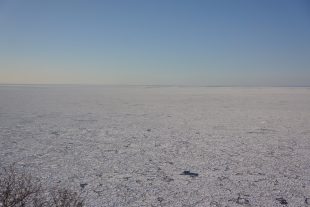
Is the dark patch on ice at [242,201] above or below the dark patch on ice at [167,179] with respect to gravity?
below

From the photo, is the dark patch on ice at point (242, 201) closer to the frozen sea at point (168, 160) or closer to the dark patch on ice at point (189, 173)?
the frozen sea at point (168, 160)

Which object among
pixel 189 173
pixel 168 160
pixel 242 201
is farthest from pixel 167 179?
pixel 242 201

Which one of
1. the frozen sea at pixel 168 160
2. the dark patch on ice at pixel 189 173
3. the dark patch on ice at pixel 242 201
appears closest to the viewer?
the dark patch on ice at pixel 242 201

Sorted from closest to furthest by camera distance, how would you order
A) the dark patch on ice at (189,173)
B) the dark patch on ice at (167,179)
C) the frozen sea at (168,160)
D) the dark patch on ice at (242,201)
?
the dark patch on ice at (242,201), the frozen sea at (168,160), the dark patch on ice at (167,179), the dark patch on ice at (189,173)

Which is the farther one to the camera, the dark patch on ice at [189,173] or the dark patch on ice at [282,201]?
the dark patch on ice at [189,173]

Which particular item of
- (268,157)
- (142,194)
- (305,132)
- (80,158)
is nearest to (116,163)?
(80,158)

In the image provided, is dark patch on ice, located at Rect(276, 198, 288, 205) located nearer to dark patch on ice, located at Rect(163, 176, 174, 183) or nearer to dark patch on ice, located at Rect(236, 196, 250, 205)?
dark patch on ice, located at Rect(236, 196, 250, 205)

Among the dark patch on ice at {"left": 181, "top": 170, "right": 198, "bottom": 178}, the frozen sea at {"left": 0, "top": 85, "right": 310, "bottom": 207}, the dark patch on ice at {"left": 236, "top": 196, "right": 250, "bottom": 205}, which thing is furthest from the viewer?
the dark patch on ice at {"left": 181, "top": 170, "right": 198, "bottom": 178}

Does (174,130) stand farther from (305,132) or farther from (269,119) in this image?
(269,119)

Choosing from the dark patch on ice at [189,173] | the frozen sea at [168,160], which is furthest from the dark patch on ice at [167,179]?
the dark patch on ice at [189,173]

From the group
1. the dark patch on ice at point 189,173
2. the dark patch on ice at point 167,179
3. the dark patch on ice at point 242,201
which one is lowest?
the dark patch on ice at point 189,173

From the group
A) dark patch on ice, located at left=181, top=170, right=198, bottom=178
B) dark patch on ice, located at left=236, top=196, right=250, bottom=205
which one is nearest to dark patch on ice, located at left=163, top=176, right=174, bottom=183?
dark patch on ice, located at left=181, top=170, right=198, bottom=178
